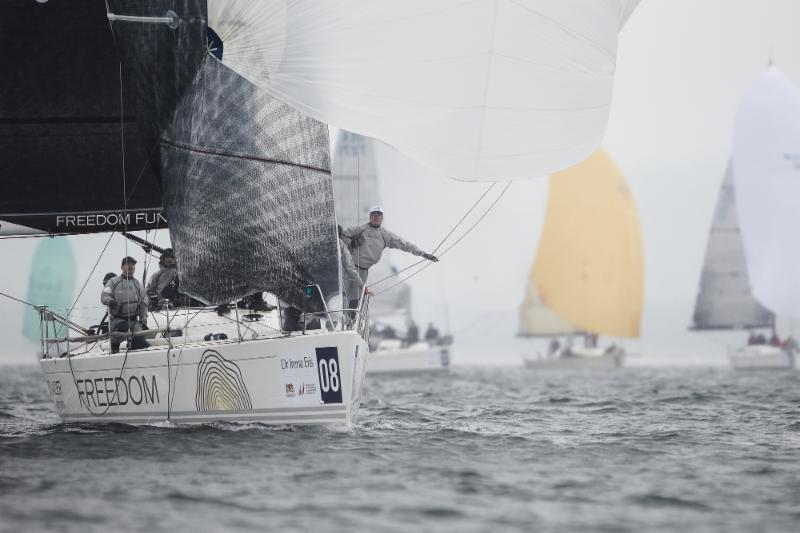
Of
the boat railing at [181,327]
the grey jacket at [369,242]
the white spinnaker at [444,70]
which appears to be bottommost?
the boat railing at [181,327]

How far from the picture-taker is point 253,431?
10.6 m

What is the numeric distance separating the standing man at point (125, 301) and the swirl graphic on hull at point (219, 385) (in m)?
1.15

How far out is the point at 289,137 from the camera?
37.2ft

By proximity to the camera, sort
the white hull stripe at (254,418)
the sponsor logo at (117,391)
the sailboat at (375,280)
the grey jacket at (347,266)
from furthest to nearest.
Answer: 1. the sailboat at (375,280)
2. the grey jacket at (347,266)
3. the sponsor logo at (117,391)
4. the white hull stripe at (254,418)

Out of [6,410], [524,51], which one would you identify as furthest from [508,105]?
[6,410]

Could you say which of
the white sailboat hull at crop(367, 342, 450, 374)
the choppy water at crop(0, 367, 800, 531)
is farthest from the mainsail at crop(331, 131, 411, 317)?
the choppy water at crop(0, 367, 800, 531)

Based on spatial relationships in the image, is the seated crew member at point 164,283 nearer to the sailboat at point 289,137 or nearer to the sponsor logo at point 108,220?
the sponsor logo at point 108,220

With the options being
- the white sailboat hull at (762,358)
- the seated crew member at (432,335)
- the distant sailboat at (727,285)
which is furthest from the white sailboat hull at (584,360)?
the seated crew member at (432,335)

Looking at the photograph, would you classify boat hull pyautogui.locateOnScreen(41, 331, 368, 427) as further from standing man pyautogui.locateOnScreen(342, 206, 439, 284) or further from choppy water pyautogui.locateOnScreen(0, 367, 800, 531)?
standing man pyautogui.locateOnScreen(342, 206, 439, 284)

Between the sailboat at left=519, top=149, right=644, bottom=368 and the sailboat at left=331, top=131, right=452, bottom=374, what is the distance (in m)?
9.24

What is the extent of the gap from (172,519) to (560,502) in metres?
2.34

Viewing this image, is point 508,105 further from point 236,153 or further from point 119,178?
point 119,178

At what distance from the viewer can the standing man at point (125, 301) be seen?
1190 cm

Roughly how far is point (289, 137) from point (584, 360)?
38.7m
